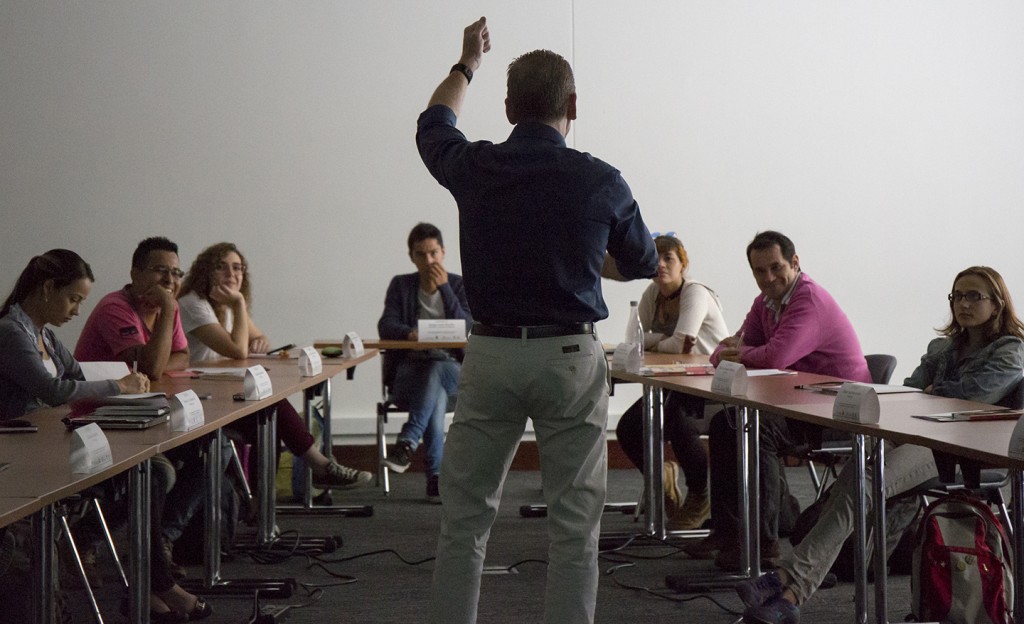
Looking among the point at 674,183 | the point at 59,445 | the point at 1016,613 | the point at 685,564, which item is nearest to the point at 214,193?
the point at 674,183

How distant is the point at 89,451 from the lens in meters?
1.90

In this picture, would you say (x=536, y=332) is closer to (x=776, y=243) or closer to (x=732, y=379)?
(x=732, y=379)

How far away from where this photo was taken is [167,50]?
6.16 metres

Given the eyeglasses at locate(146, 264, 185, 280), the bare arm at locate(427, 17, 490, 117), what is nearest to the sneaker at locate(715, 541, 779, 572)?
the bare arm at locate(427, 17, 490, 117)

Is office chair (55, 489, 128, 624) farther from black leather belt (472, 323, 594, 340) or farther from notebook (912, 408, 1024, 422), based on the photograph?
notebook (912, 408, 1024, 422)

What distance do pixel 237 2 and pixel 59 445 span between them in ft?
14.6

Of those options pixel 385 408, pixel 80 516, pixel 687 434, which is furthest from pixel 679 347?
pixel 80 516

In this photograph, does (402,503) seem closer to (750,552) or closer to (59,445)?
(750,552)

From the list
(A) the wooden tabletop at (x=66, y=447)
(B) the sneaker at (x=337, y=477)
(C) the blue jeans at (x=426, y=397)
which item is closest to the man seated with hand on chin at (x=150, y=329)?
(A) the wooden tabletop at (x=66, y=447)

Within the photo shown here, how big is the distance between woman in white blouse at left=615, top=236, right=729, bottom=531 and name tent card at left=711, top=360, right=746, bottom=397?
112cm

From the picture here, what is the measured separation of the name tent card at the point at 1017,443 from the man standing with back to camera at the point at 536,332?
2.45 ft

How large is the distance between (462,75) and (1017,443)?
1321 mm

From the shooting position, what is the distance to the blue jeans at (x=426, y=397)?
5363 mm

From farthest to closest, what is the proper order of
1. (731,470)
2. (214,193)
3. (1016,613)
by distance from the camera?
(214,193) < (731,470) < (1016,613)
